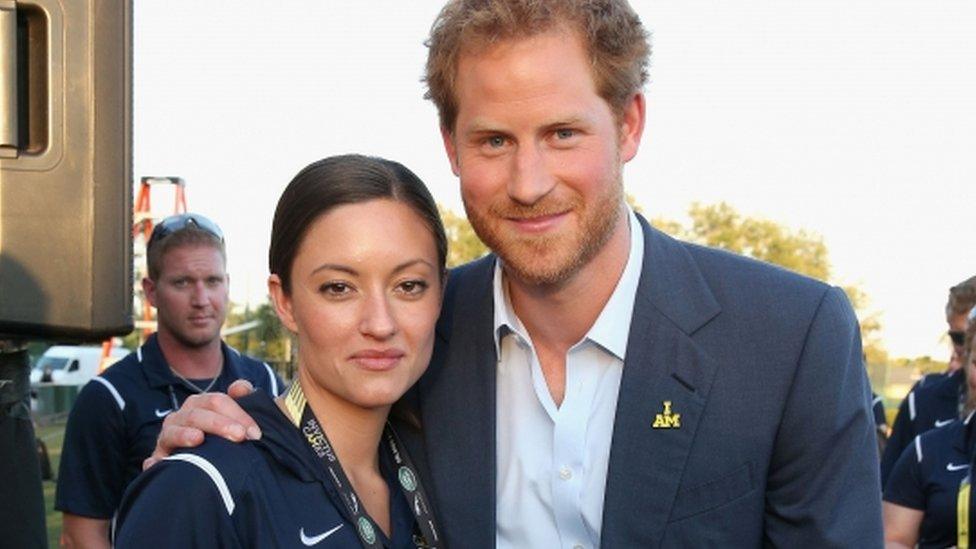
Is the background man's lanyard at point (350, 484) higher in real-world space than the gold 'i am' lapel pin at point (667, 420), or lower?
lower

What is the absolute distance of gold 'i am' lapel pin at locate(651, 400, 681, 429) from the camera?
2410mm

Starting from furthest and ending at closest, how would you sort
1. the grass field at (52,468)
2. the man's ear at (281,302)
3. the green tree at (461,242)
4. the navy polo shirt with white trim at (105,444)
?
the green tree at (461,242) → the grass field at (52,468) → the navy polo shirt with white trim at (105,444) → the man's ear at (281,302)

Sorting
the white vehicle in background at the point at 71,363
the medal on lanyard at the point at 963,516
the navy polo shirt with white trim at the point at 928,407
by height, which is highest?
the navy polo shirt with white trim at the point at 928,407

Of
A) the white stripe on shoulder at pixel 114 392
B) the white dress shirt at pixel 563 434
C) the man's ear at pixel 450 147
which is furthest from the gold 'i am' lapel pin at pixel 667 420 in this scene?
the white stripe on shoulder at pixel 114 392

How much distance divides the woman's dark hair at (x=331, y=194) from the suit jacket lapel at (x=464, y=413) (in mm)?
204

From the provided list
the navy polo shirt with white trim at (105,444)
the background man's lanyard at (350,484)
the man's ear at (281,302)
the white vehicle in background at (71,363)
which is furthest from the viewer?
the white vehicle in background at (71,363)

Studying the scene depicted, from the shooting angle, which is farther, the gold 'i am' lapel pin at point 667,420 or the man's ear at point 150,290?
the man's ear at point 150,290

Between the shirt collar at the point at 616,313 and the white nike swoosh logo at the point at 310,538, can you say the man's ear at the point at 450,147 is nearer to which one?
the shirt collar at the point at 616,313

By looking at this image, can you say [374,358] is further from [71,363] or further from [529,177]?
[71,363]

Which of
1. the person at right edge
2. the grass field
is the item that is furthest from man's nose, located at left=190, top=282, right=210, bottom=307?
the person at right edge

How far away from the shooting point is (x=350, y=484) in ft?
7.88

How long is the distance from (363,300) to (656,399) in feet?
1.90

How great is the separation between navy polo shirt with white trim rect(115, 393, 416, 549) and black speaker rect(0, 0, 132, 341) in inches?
12.0

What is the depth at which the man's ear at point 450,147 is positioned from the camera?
255 cm
